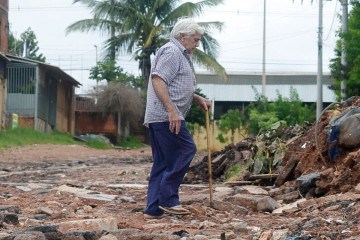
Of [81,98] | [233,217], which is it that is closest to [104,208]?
[233,217]

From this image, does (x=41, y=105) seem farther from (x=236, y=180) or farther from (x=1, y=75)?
(x=236, y=180)

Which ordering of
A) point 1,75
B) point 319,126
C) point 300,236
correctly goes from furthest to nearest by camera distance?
point 1,75 → point 319,126 → point 300,236

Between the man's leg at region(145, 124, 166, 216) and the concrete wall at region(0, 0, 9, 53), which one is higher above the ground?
the concrete wall at region(0, 0, 9, 53)

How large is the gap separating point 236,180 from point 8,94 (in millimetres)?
29226

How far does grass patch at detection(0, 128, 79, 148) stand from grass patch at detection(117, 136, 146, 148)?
5.63 m

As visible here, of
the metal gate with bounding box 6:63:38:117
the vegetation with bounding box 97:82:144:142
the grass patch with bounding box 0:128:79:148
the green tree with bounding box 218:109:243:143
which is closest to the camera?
the green tree with bounding box 218:109:243:143

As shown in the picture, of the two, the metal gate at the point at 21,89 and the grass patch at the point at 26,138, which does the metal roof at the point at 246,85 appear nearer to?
the metal gate at the point at 21,89

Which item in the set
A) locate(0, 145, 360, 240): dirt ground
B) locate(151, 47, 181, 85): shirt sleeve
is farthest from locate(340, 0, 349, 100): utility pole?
locate(151, 47, 181, 85): shirt sleeve

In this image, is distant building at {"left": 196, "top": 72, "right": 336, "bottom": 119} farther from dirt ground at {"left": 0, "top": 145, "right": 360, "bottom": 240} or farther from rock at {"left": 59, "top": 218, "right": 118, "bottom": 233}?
rock at {"left": 59, "top": 218, "right": 118, "bottom": 233}

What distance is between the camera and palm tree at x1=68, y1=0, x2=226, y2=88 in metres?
41.3

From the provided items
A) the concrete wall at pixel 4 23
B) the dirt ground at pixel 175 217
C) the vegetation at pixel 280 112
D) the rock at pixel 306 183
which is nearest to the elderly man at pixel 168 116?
the dirt ground at pixel 175 217

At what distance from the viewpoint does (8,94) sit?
39781 millimetres

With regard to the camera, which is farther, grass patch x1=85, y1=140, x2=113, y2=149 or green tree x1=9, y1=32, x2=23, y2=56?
green tree x1=9, y1=32, x2=23, y2=56

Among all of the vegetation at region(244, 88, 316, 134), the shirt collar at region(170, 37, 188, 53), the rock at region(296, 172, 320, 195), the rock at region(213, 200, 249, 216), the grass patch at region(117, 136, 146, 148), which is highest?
the shirt collar at region(170, 37, 188, 53)
